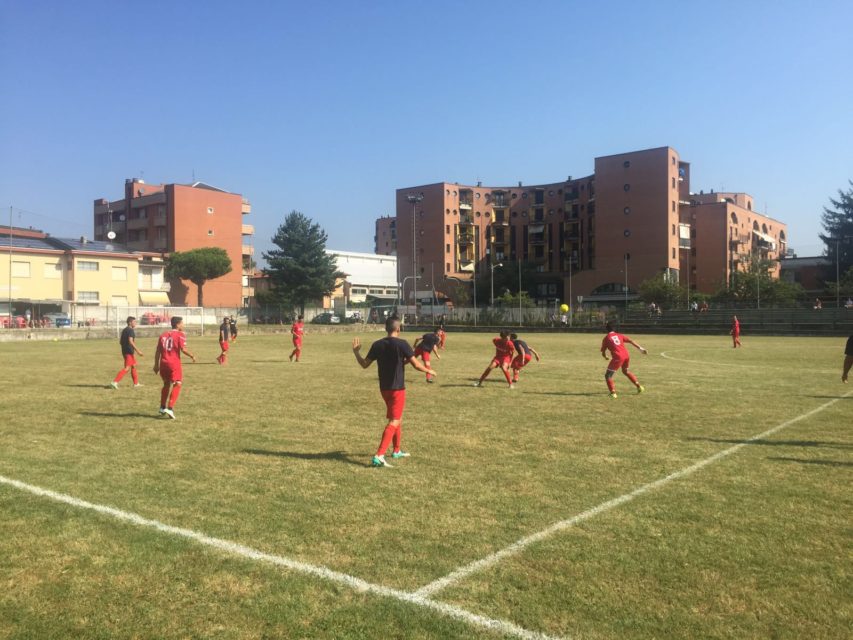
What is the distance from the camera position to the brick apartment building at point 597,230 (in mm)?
78000

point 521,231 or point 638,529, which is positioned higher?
point 521,231

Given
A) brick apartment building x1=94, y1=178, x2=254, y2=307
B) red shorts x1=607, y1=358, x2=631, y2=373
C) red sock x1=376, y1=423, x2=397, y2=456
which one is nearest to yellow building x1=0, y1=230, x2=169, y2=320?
brick apartment building x1=94, y1=178, x2=254, y2=307

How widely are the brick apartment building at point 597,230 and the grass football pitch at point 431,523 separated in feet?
221

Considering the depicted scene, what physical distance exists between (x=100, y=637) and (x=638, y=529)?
14.6 ft

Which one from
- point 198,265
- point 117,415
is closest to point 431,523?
point 117,415

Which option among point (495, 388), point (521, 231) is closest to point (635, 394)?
point (495, 388)

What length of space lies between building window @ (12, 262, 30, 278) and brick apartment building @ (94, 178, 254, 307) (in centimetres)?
1806

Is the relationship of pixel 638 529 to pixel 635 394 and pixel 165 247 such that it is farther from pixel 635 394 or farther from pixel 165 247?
pixel 165 247

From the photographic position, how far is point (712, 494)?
277 inches

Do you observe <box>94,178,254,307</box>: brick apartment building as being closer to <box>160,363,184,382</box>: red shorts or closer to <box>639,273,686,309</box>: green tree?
<box>639,273,686,309</box>: green tree

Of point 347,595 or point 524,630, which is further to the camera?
point 347,595

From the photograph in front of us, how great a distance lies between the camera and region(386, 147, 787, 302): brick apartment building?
256 ft

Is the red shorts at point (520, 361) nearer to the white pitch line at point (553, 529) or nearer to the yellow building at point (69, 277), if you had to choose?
the white pitch line at point (553, 529)

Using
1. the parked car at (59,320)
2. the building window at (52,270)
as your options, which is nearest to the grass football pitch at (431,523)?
the parked car at (59,320)
